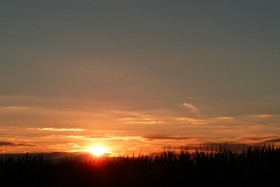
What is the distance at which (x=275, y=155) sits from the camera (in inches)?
631

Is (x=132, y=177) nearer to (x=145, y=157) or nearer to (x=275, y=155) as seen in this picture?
(x=145, y=157)

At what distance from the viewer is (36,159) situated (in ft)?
56.6

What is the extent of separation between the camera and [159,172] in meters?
14.1

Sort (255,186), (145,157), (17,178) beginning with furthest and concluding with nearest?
(145,157), (17,178), (255,186)

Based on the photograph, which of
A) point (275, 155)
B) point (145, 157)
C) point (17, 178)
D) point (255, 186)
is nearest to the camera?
point (255, 186)

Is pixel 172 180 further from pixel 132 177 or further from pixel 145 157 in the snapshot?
pixel 145 157

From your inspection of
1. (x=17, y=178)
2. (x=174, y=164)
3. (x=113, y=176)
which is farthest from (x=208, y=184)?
(x=17, y=178)

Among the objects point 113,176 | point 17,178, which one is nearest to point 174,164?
point 113,176

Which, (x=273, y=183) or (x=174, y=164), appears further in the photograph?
(x=174, y=164)

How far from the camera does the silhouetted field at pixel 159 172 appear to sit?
13.8 meters

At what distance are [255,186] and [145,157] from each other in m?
4.95

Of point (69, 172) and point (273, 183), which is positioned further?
point (69, 172)

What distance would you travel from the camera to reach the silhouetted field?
45.1 feet

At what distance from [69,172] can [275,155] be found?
763 cm
